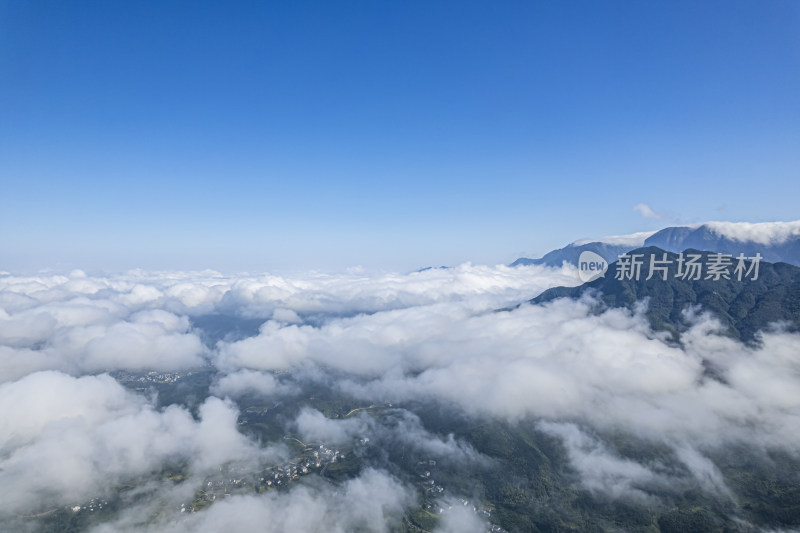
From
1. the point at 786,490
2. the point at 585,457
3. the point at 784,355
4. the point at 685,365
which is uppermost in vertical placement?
the point at 784,355

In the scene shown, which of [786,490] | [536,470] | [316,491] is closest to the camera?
[786,490]

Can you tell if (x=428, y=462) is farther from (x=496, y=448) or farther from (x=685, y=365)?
(x=685, y=365)

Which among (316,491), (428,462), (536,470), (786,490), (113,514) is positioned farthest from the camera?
(428,462)

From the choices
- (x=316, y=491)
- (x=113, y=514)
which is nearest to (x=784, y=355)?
(x=316, y=491)

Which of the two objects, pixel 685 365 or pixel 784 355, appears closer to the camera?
pixel 784 355

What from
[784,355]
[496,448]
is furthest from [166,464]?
[784,355]

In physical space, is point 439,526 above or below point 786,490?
below

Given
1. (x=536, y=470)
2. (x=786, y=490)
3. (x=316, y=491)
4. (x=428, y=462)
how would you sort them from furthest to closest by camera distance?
1. (x=428, y=462)
2. (x=536, y=470)
3. (x=316, y=491)
4. (x=786, y=490)

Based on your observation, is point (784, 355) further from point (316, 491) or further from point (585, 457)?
point (316, 491)

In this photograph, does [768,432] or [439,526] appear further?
[768,432]
